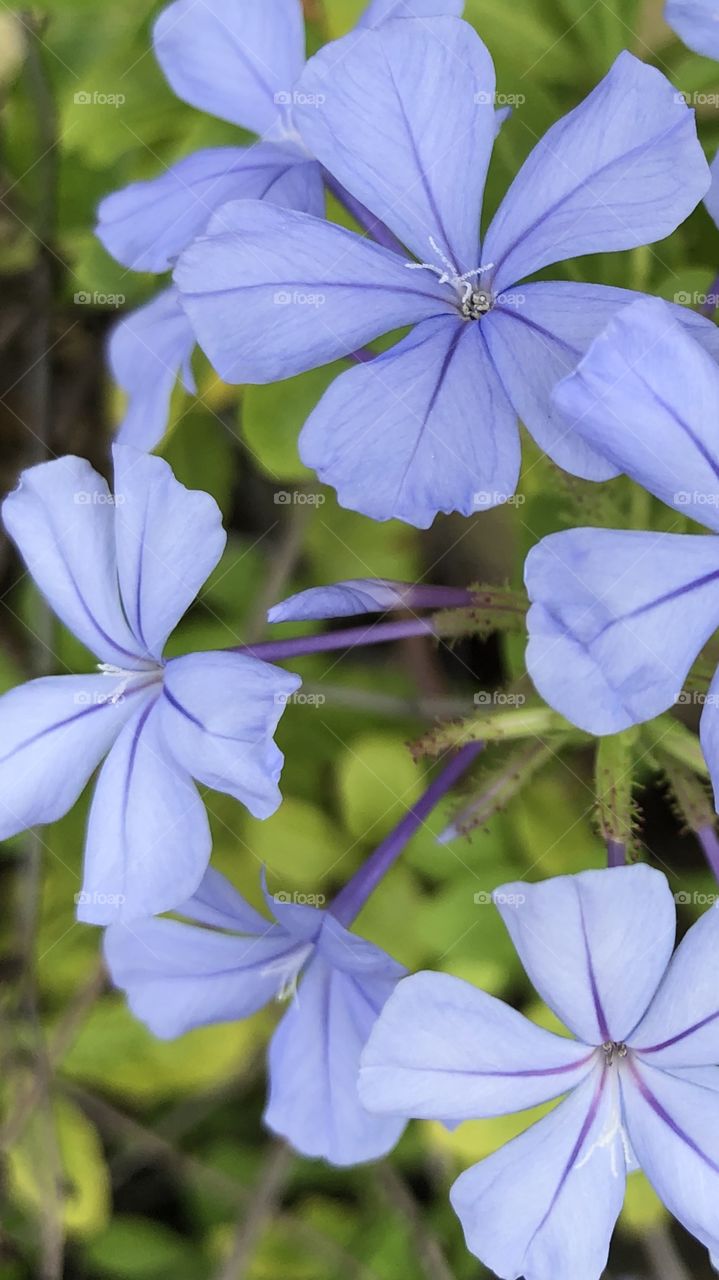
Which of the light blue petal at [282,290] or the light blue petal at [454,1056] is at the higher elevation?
the light blue petal at [282,290]

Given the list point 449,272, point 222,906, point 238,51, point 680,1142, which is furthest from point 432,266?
point 680,1142

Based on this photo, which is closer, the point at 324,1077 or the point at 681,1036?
the point at 681,1036

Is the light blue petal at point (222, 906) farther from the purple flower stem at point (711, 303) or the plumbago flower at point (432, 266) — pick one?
the purple flower stem at point (711, 303)

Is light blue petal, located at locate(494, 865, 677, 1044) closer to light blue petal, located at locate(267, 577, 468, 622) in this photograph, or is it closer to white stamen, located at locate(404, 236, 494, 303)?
light blue petal, located at locate(267, 577, 468, 622)

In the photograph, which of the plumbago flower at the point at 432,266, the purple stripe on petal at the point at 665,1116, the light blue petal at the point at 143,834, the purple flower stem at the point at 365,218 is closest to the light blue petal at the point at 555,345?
the plumbago flower at the point at 432,266

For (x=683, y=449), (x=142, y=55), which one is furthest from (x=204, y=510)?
(x=142, y=55)

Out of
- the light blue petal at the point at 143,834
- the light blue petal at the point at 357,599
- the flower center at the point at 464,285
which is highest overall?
the flower center at the point at 464,285

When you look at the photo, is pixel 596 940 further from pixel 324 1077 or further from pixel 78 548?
pixel 78 548

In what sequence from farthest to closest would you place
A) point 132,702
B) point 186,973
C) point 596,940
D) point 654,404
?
point 186,973, point 132,702, point 596,940, point 654,404
